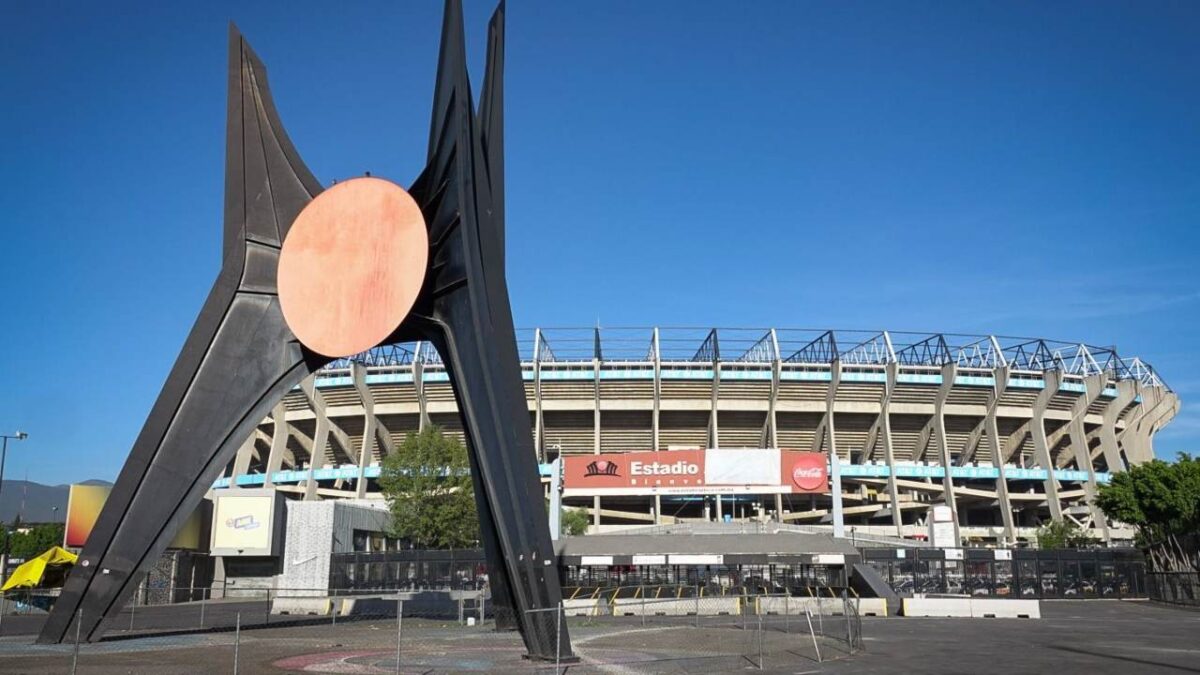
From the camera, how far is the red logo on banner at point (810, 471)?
2313 inches

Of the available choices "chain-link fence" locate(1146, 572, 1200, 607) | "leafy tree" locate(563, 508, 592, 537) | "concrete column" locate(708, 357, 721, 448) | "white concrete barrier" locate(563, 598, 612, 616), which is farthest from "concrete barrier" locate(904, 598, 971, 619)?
"concrete column" locate(708, 357, 721, 448)

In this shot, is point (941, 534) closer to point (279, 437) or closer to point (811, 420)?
point (811, 420)

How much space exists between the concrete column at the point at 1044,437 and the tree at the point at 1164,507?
3475 centimetres

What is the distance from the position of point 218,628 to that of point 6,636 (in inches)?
251

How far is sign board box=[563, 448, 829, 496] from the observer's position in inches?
2322

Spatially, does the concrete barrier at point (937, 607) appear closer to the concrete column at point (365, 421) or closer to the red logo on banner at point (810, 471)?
the red logo on banner at point (810, 471)

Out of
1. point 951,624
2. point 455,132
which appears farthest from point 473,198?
point 951,624

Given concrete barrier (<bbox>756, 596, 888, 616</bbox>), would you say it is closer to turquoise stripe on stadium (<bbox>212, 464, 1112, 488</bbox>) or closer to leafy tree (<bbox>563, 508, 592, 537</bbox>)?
leafy tree (<bbox>563, 508, 592, 537</bbox>)

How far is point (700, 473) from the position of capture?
60.3 meters

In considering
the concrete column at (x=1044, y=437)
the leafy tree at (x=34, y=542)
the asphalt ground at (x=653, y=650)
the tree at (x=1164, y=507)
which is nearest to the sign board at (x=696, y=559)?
the asphalt ground at (x=653, y=650)

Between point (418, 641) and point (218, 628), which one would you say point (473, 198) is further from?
point (218, 628)

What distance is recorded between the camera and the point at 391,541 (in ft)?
249

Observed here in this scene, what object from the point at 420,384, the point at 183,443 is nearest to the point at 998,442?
the point at 420,384

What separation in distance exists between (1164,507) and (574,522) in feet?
147
